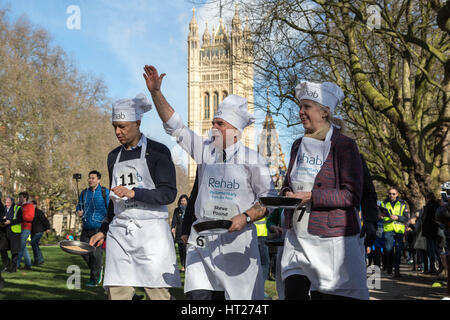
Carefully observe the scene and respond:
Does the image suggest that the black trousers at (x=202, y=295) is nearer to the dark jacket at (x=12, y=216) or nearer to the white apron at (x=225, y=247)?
the white apron at (x=225, y=247)

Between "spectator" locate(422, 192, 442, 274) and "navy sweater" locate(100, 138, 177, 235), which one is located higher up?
"navy sweater" locate(100, 138, 177, 235)

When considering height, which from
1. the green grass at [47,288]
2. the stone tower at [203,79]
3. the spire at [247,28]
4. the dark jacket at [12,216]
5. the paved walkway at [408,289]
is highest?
the stone tower at [203,79]

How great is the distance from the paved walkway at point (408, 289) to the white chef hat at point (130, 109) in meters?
6.18

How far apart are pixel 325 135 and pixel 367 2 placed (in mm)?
9837

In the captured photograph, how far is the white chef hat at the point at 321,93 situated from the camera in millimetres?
4348

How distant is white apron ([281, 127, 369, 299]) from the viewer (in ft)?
12.9

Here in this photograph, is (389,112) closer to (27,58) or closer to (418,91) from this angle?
(418,91)

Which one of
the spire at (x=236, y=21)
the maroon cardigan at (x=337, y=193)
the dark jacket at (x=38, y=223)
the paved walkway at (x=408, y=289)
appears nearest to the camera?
the maroon cardigan at (x=337, y=193)

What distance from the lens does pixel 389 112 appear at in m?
15.0

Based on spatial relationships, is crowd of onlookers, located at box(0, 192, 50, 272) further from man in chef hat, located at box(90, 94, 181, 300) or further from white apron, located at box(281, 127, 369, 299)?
white apron, located at box(281, 127, 369, 299)

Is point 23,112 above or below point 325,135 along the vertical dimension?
above

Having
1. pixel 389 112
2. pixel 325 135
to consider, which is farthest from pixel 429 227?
pixel 325 135

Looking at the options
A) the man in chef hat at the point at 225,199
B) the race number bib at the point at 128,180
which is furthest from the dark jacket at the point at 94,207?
the man in chef hat at the point at 225,199

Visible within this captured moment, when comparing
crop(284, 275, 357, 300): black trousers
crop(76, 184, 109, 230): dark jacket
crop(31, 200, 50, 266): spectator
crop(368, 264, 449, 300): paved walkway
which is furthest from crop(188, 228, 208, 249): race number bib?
crop(31, 200, 50, 266): spectator
